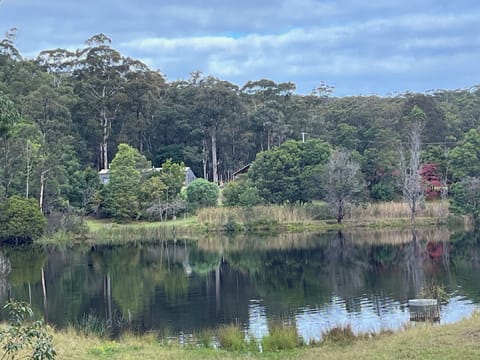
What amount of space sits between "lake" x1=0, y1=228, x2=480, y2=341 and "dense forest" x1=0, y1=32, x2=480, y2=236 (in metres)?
9.73

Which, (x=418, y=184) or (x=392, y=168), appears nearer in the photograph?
(x=418, y=184)

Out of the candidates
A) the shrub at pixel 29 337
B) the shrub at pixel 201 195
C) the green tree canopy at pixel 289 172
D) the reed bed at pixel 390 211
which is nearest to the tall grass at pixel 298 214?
the reed bed at pixel 390 211

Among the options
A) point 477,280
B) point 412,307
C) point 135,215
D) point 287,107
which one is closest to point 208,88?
point 287,107

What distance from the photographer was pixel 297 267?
3159 cm

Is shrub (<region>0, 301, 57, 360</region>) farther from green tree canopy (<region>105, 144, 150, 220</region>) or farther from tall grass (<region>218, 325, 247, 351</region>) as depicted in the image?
green tree canopy (<region>105, 144, 150, 220</region>)

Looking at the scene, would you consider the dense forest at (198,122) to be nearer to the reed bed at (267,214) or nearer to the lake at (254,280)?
the reed bed at (267,214)

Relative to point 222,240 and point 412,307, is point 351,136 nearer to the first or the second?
point 222,240

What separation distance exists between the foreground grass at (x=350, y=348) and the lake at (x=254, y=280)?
8.88 feet

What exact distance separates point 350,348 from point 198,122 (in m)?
50.9

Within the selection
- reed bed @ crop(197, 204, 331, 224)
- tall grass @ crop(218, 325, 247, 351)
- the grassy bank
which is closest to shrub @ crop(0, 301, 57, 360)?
tall grass @ crop(218, 325, 247, 351)

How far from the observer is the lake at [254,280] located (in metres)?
19.7

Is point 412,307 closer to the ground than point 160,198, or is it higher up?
closer to the ground

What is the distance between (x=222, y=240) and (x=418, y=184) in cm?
1446

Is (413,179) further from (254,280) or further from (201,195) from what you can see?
(254,280)
